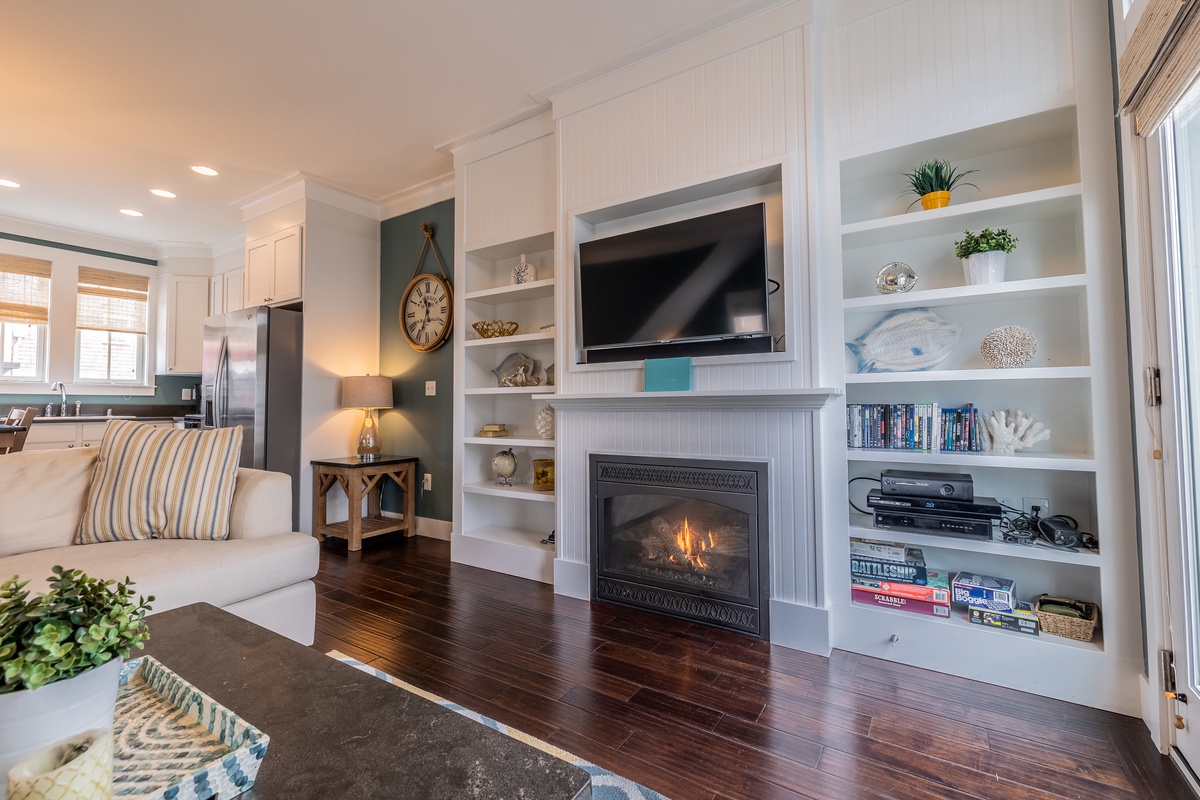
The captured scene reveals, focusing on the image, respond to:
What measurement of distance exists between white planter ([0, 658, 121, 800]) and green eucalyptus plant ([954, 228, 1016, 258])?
262 centimetres

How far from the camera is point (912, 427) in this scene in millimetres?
2094

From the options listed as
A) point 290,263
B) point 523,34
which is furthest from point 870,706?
point 290,263

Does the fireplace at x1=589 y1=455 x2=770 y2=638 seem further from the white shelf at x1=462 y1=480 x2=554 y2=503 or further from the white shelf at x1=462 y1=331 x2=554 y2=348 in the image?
the white shelf at x1=462 y1=331 x2=554 y2=348

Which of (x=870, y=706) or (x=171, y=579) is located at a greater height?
(x=171, y=579)

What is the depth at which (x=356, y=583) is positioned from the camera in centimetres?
293

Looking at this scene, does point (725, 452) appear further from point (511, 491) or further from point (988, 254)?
point (511, 491)

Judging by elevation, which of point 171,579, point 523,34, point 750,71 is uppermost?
point 523,34

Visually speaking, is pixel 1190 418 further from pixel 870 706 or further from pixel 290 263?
pixel 290 263

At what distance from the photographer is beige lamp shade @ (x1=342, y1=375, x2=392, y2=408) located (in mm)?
4004

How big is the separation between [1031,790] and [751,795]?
74cm

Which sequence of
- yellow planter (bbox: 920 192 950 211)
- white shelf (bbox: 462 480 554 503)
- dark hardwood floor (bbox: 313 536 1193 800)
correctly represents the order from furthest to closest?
white shelf (bbox: 462 480 554 503) → yellow planter (bbox: 920 192 950 211) → dark hardwood floor (bbox: 313 536 1193 800)

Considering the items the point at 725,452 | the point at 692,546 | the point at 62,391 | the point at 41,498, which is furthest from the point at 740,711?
the point at 62,391

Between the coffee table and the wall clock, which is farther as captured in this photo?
the wall clock

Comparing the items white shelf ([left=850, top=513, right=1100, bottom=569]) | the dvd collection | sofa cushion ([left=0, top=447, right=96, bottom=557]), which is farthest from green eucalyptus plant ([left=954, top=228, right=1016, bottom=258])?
sofa cushion ([left=0, top=447, right=96, bottom=557])
